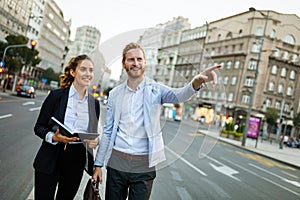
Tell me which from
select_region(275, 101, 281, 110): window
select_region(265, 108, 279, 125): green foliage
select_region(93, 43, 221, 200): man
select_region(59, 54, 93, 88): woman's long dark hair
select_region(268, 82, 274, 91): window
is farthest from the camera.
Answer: select_region(275, 101, 281, 110): window

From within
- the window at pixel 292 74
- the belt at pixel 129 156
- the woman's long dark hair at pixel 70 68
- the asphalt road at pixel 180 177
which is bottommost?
the asphalt road at pixel 180 177

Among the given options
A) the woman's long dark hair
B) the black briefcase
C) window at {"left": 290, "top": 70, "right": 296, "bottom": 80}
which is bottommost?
the black briefcase

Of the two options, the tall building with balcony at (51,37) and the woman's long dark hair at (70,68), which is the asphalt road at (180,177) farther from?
the tall building with balcony at (51,37)

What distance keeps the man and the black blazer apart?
38 centimetres

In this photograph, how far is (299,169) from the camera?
1360 centimetres

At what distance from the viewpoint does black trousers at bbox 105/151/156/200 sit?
7.38 feet

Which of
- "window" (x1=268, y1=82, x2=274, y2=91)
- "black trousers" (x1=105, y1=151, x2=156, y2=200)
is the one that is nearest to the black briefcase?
"black trousers" (x1=105, y1=151, x2=156, y2=200)

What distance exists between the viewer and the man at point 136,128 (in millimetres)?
2193

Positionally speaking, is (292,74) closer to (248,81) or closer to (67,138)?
(248,81)

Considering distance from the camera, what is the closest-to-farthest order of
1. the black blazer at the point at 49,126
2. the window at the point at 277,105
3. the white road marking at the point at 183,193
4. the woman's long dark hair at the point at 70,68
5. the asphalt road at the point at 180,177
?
1. the black blazer at the point at 49,126
2. the woman's long dark hair at the point at 70,68
3. the asphalt road at the point at 180,177
4. the white road marking at the point at 183,193
5. the window at the point at 277,105

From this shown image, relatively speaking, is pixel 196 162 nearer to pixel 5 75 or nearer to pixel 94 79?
pixel 94 79

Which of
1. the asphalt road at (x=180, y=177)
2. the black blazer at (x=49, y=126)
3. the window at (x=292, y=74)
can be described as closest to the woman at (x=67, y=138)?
the black blazer at (x=49, y=126)

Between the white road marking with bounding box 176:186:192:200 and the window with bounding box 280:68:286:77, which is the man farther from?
the window with bounding box 280:68:286:77

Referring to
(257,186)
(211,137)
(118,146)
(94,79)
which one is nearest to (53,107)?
(94,79)
